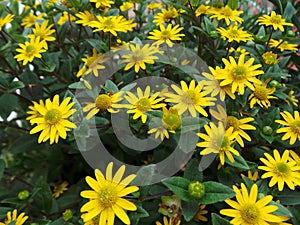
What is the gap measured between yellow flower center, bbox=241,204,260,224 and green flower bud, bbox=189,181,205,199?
0.27ft

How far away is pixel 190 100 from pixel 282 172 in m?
0.23

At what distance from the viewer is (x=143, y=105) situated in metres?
0.82

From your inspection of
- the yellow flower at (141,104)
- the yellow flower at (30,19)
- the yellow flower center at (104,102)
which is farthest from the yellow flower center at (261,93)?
the yellow flower at (30,19)

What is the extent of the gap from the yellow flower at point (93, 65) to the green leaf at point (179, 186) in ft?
1.17

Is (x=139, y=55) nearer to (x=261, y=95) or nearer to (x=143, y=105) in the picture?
(x=143, y=105)

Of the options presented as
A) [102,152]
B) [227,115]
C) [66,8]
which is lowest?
[102,152]

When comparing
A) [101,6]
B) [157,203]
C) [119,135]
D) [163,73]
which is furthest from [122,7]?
[157,203]

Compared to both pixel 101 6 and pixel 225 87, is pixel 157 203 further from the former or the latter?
pixel 101 6

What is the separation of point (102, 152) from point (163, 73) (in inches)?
11.3

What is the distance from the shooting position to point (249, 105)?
0.93 meters

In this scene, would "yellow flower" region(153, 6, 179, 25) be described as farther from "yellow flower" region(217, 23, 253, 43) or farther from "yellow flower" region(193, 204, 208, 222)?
"yellow flower" region(193, 204, 208, 222)

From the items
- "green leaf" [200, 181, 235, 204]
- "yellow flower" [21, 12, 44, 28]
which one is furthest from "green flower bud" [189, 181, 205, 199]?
"yellow flower" [21, 12, 44, 28]

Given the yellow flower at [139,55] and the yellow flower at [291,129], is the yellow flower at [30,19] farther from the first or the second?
the yellow flower at [291,129]

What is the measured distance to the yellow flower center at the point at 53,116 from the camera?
2.73 ft
